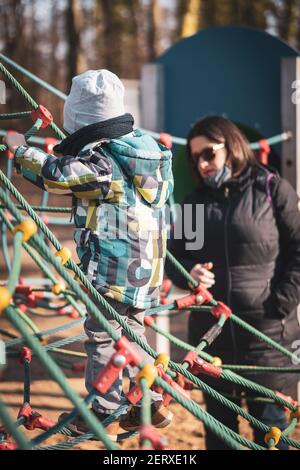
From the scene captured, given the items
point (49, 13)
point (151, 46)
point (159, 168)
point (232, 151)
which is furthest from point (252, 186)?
point (49, 13)

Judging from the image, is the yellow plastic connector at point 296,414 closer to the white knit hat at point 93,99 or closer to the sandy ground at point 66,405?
the sandy ground at point 66,405

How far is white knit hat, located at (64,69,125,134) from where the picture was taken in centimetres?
165

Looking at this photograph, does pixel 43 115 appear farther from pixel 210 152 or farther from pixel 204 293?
pixel 204 293

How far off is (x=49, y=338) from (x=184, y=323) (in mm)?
1085

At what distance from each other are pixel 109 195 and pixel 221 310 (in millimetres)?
675

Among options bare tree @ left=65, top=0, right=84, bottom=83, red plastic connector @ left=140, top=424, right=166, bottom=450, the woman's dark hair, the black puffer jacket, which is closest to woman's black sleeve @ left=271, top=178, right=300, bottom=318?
the black puffer jacket

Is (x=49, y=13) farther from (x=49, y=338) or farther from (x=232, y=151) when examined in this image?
(x=232, y=151)

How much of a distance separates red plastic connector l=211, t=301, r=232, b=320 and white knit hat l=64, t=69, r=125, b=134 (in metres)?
0.76

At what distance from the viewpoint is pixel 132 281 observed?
1.74m

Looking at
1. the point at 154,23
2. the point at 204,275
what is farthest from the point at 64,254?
the point at 154,23

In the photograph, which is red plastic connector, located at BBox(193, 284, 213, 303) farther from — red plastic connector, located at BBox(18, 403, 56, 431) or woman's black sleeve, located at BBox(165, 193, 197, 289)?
red plastic connector, located at BBox(18, 403, 56, 431)

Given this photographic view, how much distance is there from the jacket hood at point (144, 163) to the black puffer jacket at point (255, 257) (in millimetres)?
598

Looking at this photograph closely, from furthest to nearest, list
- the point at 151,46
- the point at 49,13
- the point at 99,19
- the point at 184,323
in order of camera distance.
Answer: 1. the point at 49,13
2. the point at 99,19
3. the point at 151,46
4. the point at 184,323

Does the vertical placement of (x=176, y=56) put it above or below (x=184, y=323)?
above
